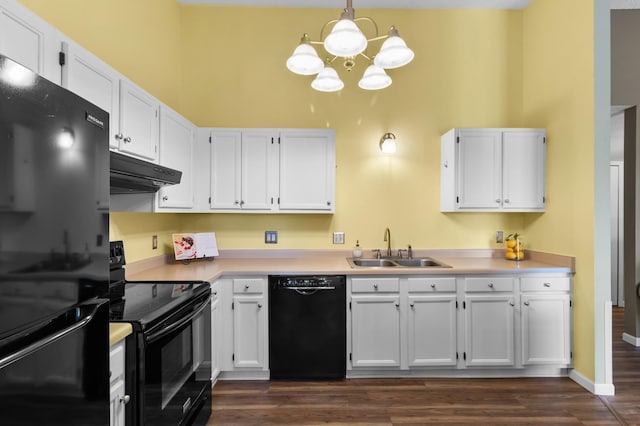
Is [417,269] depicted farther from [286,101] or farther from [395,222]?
[286,101]

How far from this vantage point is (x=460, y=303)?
278 centimetres

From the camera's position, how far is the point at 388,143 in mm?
3322

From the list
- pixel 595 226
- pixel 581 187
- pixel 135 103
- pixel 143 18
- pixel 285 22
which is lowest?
pixel 595 226

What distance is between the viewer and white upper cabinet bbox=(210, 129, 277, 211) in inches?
122

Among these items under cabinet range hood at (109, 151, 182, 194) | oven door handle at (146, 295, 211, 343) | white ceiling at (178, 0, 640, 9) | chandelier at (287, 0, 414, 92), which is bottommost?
oven door handle at (146, 295, 211, 343)

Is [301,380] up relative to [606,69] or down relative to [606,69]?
down

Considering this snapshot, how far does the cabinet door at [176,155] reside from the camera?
2.44m

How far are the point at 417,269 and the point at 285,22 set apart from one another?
270 cm

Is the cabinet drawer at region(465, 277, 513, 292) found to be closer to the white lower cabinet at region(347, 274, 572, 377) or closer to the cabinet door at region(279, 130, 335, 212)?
the white lower cabinet at region(347, 274, 572, 377)

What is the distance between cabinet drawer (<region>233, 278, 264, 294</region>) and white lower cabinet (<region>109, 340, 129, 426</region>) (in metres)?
1.36

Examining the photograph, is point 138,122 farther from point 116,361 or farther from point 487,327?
point 487,327

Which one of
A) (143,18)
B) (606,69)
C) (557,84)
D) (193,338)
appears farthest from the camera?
(557,84)

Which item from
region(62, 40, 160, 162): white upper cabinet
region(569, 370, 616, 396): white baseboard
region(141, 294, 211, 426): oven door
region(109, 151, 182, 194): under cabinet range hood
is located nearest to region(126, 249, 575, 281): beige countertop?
region(141, 294, 211, 426): oven door

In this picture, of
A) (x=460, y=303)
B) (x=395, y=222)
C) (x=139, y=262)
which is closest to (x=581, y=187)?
(x=460, y=303)
